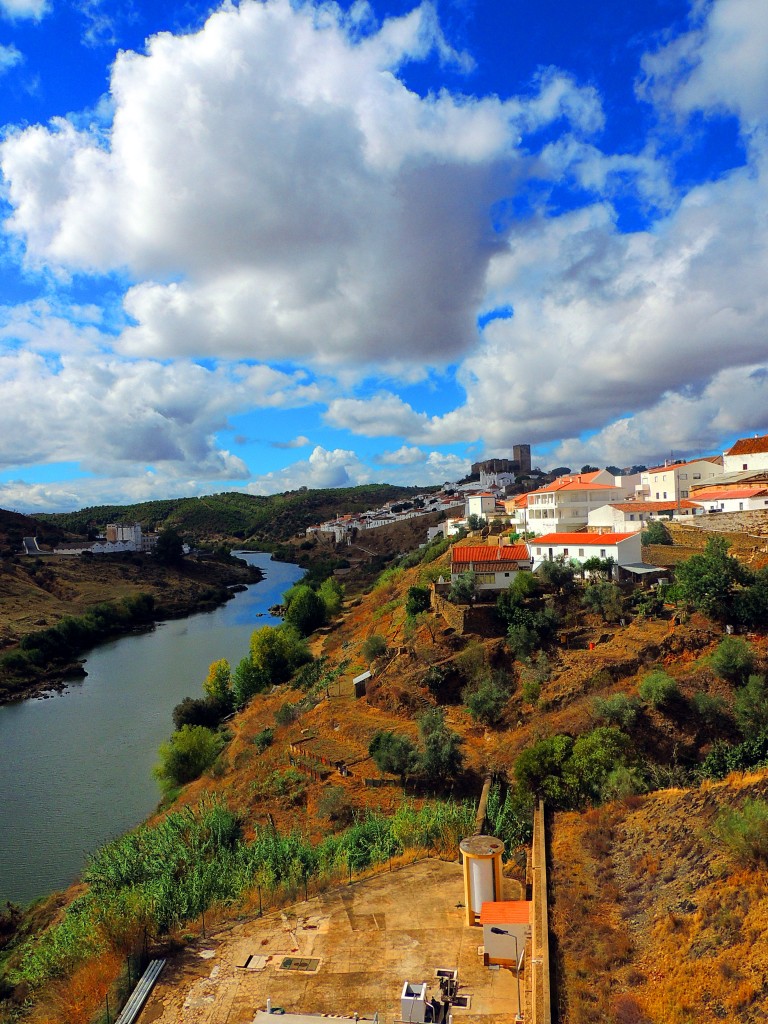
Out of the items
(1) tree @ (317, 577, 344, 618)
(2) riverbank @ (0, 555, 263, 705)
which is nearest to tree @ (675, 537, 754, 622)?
(1) tree @ (317, 577, 344, 618)

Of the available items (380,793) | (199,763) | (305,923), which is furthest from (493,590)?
(305,923)

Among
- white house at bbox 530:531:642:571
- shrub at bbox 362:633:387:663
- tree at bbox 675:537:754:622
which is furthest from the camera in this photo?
shrub at bbox 362:633:387:663

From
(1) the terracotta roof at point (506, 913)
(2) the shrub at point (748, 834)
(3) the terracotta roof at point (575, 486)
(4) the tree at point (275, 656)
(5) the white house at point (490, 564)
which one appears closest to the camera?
(2) the shrub at point (748, 834)

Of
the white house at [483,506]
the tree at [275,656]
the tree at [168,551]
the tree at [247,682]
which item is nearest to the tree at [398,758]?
the tree at [275,656]

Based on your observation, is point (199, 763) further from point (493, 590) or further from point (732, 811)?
point (732, 811)

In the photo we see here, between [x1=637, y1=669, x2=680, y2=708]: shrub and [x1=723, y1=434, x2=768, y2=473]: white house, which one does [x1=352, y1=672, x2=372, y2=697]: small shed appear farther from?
[x1=723, y1=434, x2=768, y2=473]: white house

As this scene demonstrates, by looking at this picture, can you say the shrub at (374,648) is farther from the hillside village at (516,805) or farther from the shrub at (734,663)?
the shrub at (734,663)

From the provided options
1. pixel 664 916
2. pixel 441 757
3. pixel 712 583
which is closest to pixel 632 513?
pixel 712 583
